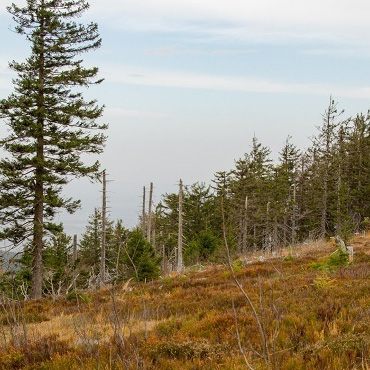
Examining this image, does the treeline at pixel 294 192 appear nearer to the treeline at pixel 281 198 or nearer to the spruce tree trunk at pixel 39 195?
the treeline at pixel 281 198

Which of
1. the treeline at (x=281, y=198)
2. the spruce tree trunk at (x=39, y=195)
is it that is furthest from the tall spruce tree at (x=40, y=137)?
the treeline at (x=281, y=198)

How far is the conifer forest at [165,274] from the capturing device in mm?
4715

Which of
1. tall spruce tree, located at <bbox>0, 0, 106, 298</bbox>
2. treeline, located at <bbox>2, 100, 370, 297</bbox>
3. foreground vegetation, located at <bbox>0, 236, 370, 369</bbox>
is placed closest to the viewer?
foreground vegetation, located at <bbox>0, 236, 370, 369</bbox>

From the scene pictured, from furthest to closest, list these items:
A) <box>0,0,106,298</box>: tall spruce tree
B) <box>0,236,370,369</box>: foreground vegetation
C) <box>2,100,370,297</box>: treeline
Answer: <box>2,100,370,297</box>: treeline
<box>0,0,106,298</box>: tall spruce tree
<box>0,236,370,369</box>: foreground vegetation

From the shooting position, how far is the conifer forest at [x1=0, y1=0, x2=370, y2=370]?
15.5 ft

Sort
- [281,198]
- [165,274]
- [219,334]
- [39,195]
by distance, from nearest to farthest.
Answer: [219,334], [39,195], [165,274], [281,198]

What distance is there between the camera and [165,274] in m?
23.5

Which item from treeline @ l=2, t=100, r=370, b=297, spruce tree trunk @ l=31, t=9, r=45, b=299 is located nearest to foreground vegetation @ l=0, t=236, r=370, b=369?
spruce tree trunk @ l=31, t=9, r=45, b=299

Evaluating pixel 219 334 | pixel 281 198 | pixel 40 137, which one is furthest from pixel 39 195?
pixel 281 198

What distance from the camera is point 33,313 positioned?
10984 mm

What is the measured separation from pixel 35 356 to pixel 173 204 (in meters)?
34.6

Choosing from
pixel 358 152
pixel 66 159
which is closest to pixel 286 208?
pixel 358 152

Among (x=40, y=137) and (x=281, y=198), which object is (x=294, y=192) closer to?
(x=281, y=198)

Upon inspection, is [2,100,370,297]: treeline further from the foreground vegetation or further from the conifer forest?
the foreground vegetation
